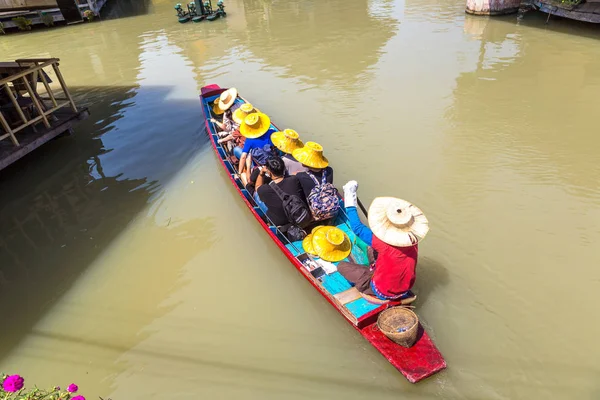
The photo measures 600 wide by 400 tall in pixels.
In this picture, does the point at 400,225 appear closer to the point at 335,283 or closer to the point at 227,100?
the point at 335,283

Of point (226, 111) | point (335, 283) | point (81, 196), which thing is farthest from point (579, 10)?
point (81, 196)

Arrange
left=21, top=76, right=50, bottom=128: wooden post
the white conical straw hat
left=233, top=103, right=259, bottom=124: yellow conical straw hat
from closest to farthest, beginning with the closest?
the white conical straw hat < left=21, top=76, right=50, bottom=128: wooden post < left=233, top=103, right=259, bottom=124: yellow conical straw hat

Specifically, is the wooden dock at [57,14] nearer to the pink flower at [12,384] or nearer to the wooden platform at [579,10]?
the pink flower at [12,384]

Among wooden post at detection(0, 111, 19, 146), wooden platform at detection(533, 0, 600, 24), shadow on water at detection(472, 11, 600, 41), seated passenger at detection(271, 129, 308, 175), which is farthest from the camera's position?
shadow on water at detection(472, 11, 600, 41)

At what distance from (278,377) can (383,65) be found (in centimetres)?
1194

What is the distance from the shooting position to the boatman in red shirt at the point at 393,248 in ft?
13.0

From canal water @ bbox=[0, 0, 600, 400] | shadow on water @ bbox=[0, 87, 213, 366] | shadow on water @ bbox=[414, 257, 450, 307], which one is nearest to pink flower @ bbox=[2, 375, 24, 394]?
canal water @ bbox=[0, 0, 600, 400]

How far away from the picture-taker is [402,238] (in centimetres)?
396

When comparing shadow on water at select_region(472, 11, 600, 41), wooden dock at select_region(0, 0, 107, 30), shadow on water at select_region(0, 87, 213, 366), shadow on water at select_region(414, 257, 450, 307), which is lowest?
shadow on water at select_region(414, 257, 450, 307)

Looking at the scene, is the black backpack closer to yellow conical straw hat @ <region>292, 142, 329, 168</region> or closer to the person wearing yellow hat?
the person wearing yellow hat

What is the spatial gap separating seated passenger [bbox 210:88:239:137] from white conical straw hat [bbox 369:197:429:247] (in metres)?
5.32

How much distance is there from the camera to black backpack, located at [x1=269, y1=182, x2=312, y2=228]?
541 cm

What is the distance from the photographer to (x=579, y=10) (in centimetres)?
1501

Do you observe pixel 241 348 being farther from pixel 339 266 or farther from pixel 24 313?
pixel 24 313
